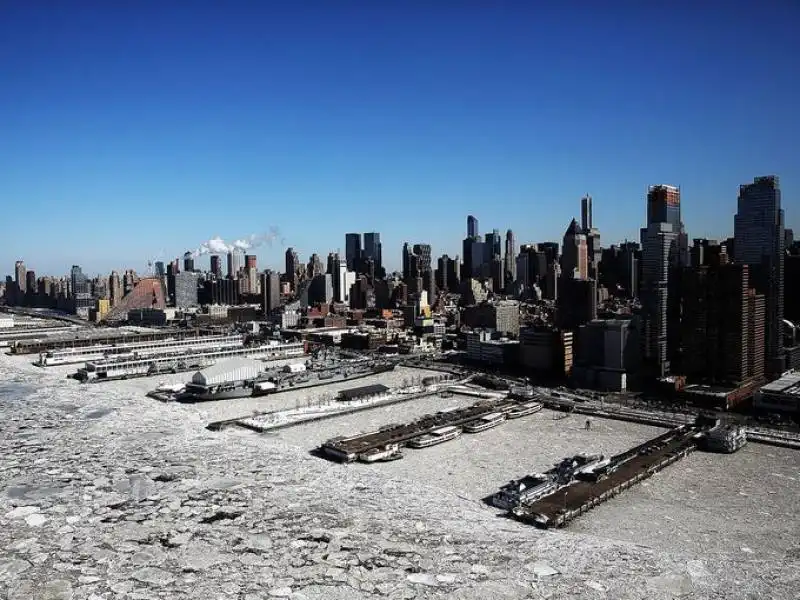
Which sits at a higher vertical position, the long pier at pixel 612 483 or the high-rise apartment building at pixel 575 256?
the high-rise apartment building at pixel 575 256

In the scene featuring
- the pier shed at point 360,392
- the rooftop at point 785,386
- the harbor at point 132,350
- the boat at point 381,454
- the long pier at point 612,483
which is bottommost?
the long pier at point 612,483

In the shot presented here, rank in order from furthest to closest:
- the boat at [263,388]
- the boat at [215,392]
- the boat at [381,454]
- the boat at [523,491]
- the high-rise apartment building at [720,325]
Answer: the high-rise apartment building at [720,325] < the boat at [263,388] < the boat at [215,392] < the boat at [381,454] < the boat at [523,491]

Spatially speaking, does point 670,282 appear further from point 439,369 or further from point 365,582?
point 365,582

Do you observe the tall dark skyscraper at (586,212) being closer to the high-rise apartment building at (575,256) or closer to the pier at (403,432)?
the high-rise apartment building at (575,256)

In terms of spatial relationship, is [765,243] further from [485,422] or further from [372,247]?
[372,247]

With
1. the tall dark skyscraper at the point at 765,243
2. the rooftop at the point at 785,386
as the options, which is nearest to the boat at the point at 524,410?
the rooftop at the point at 785,386

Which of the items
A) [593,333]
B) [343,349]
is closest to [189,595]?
[593,333]

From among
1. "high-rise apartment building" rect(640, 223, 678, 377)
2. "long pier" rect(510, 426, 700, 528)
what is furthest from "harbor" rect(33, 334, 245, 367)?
"long pier" rect(510, 426, 700, 528)
